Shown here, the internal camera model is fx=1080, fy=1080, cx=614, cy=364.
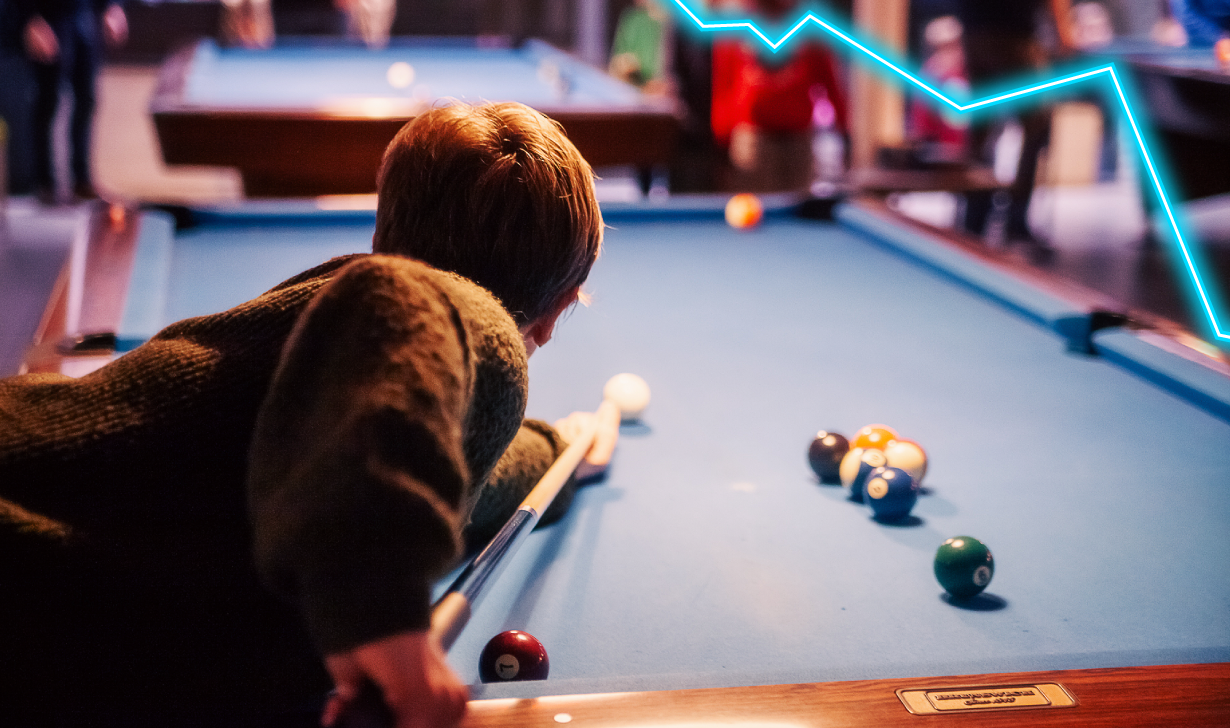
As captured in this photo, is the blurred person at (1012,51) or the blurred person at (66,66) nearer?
the blurred person at (1012,51)

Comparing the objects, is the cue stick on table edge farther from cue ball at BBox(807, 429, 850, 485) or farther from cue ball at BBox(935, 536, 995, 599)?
cue ball at BBox(935, 536, 995, 599)

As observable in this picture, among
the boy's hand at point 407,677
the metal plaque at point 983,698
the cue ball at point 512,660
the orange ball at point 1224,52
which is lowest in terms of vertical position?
the cue ball at point 512,660

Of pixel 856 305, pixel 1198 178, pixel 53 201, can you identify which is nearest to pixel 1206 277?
pixel 1198 178

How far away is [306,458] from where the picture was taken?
632 mm

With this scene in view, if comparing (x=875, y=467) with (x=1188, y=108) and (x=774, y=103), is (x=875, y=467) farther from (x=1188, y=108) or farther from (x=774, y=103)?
(x=1188, y=108)

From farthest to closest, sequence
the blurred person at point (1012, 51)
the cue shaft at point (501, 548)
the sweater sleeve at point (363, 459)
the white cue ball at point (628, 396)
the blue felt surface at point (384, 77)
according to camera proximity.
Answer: the blurred person at point (1012, 51) → the blue felt surface at point (384, 77) → the white cue ball at point (628, 396) → the cue shaft at point (501, 548) → the sweater sleeve at point (363, 459)

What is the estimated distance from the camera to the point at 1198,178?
4.92 m

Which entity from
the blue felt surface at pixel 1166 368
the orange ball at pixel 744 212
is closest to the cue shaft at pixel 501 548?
the blue felt surface at pixel 1166 368

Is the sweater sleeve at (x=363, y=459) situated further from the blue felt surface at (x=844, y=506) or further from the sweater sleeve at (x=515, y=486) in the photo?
the sweater sleeve at (x=515, y=486)

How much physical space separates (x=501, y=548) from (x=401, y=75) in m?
3.75

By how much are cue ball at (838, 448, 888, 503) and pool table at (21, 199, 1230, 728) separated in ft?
0.07

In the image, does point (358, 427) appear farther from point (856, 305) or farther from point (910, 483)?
point (856, 305)

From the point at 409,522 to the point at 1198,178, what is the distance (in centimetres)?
521

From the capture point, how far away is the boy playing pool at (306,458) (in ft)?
2.00
